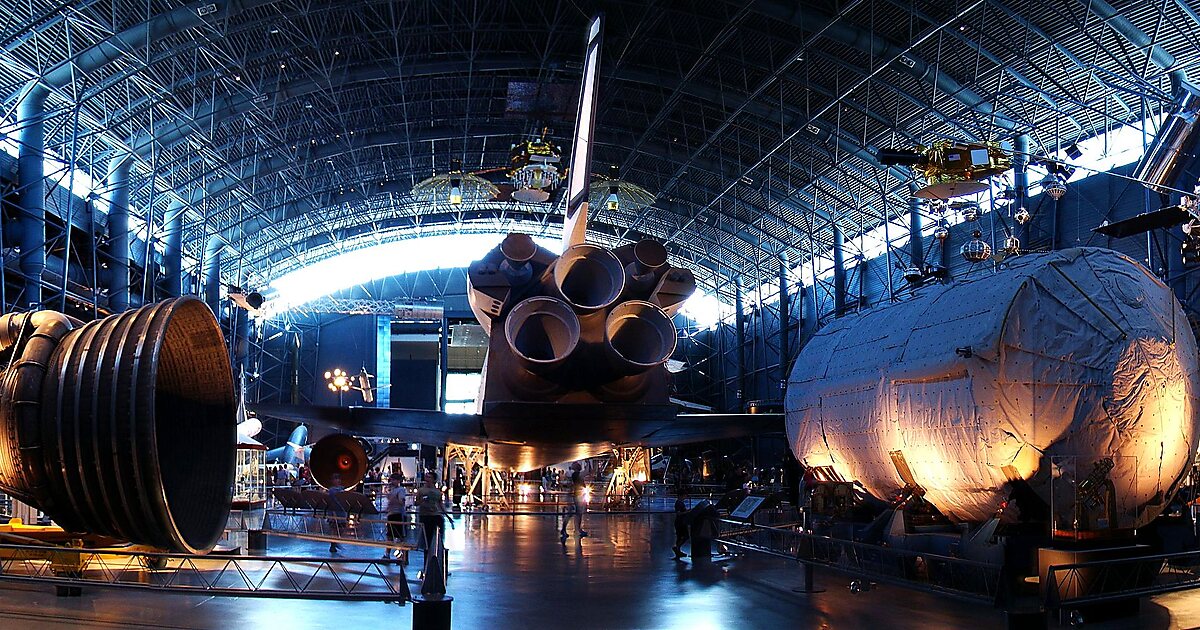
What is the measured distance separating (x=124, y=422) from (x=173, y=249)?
88.8 feet

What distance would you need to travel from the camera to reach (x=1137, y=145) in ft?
67.2

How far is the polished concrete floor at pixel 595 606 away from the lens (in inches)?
274

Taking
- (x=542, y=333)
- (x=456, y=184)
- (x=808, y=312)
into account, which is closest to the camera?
(x=542, y=333)

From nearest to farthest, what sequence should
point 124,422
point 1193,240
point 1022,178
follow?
point 124,422 < point 1193,240 < point 1022,178

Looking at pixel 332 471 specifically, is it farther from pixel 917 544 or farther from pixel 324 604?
pixel 917 544

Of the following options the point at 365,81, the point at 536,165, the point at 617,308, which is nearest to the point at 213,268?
the point at 365,81

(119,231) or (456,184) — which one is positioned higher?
(456,184)

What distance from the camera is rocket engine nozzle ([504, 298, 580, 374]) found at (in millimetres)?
9383

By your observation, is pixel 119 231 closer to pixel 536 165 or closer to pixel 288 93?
pixel 288 93

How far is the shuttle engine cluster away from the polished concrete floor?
2220 mm

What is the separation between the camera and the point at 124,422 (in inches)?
201

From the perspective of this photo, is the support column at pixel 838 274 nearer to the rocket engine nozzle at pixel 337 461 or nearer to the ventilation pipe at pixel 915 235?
the ventilation pipe at pixel 915 235

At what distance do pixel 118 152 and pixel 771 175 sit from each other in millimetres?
20582

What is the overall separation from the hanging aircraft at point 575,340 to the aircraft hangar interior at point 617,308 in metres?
0.06
